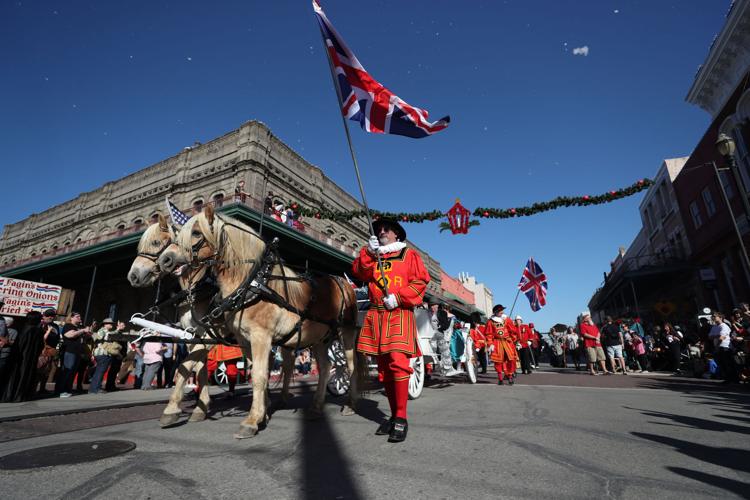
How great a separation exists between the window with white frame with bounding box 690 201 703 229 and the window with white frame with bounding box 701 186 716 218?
86 cm

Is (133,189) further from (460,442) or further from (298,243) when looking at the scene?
(460,442)

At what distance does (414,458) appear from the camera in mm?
2414

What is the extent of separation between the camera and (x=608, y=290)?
94.9ft

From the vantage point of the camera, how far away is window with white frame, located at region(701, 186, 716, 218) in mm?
18427

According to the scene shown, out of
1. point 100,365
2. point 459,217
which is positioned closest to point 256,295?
point 100,365

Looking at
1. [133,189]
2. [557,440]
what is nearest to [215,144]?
[133,189]

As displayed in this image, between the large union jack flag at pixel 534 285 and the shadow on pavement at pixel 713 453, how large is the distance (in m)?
16.5

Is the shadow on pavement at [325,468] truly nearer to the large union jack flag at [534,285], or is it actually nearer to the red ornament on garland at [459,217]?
the red ornament on garland at [459,217]

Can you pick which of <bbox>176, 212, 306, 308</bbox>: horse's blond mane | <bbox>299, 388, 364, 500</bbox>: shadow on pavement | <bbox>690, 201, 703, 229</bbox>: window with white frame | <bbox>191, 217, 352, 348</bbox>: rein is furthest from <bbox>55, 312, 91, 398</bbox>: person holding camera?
<bbox>690, 201, 703, 229</bbox>: window with white frame

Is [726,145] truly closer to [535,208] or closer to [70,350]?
[535,208]

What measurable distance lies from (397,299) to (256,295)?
1409 mm

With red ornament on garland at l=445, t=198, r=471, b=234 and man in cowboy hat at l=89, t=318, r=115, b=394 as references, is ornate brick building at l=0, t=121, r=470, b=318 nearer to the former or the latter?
man in cowboy hat at l=89, t=318, r=115, b=394

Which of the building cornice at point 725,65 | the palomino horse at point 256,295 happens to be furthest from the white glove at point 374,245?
the building cornice at point 725,65

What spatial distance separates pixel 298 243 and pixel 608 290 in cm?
2693
